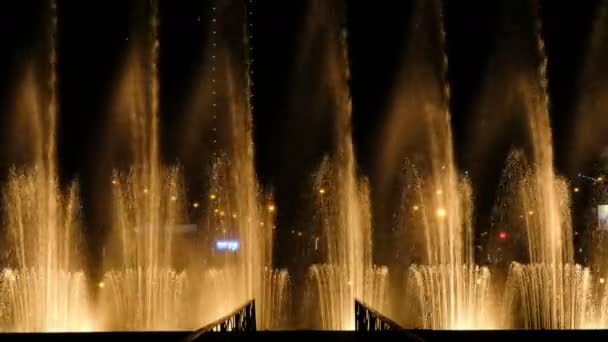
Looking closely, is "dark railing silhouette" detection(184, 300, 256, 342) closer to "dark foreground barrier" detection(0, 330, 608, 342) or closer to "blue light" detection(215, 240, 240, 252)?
"dark foreground barrier" detection(0, 330, 608, 342)

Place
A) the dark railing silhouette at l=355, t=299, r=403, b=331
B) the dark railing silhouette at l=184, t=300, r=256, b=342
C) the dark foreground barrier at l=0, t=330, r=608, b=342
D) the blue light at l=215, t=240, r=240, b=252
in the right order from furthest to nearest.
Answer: the blue light at l=215, t=240, r=240, b=252 < the dark foreground barrier at l=0, t=330, r=608, b=342 < the dark railing silhouette at l=355, t=299, r=403, b=331 < the dark railing silhouette at l=184, t=300, r=256, b=342

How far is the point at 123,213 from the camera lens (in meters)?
25.0

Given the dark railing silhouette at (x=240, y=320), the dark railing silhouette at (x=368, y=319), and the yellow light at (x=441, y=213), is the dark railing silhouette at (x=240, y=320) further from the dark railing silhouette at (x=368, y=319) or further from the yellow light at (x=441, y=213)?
the yellow light at (x=441, y=213)

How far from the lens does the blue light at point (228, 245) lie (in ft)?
78.9

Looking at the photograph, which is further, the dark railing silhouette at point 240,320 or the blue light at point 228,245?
the blue light at point 228,245

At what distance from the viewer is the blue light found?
78.9ft

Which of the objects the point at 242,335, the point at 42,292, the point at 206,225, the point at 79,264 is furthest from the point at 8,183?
the point at 242,335

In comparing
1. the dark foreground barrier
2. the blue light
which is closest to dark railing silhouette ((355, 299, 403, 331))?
the dark foreground barrier

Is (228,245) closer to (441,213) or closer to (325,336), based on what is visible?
(441,213)

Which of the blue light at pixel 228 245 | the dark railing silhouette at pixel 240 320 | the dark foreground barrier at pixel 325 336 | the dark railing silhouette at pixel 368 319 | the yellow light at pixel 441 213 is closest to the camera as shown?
the dark railing silhouette at pixel 240 320

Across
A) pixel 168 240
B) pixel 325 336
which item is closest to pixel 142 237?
pixel 168 240

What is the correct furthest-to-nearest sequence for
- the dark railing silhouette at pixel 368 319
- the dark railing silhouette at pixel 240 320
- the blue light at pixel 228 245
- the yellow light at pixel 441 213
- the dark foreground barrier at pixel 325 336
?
the blue light at pixel 228 245 → the yellow light at pixel 441 213 → the dark foreground barrier at pixel 325 336 → the dark railing silhouette at pixel 368 319 → the dark railing silhouette at pixel 240 320

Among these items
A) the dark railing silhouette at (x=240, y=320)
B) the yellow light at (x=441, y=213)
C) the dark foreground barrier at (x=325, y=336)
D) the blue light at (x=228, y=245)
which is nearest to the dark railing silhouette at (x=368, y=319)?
the dark foreground barrier at (x=325, y=336)

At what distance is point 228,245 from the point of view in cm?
2544
